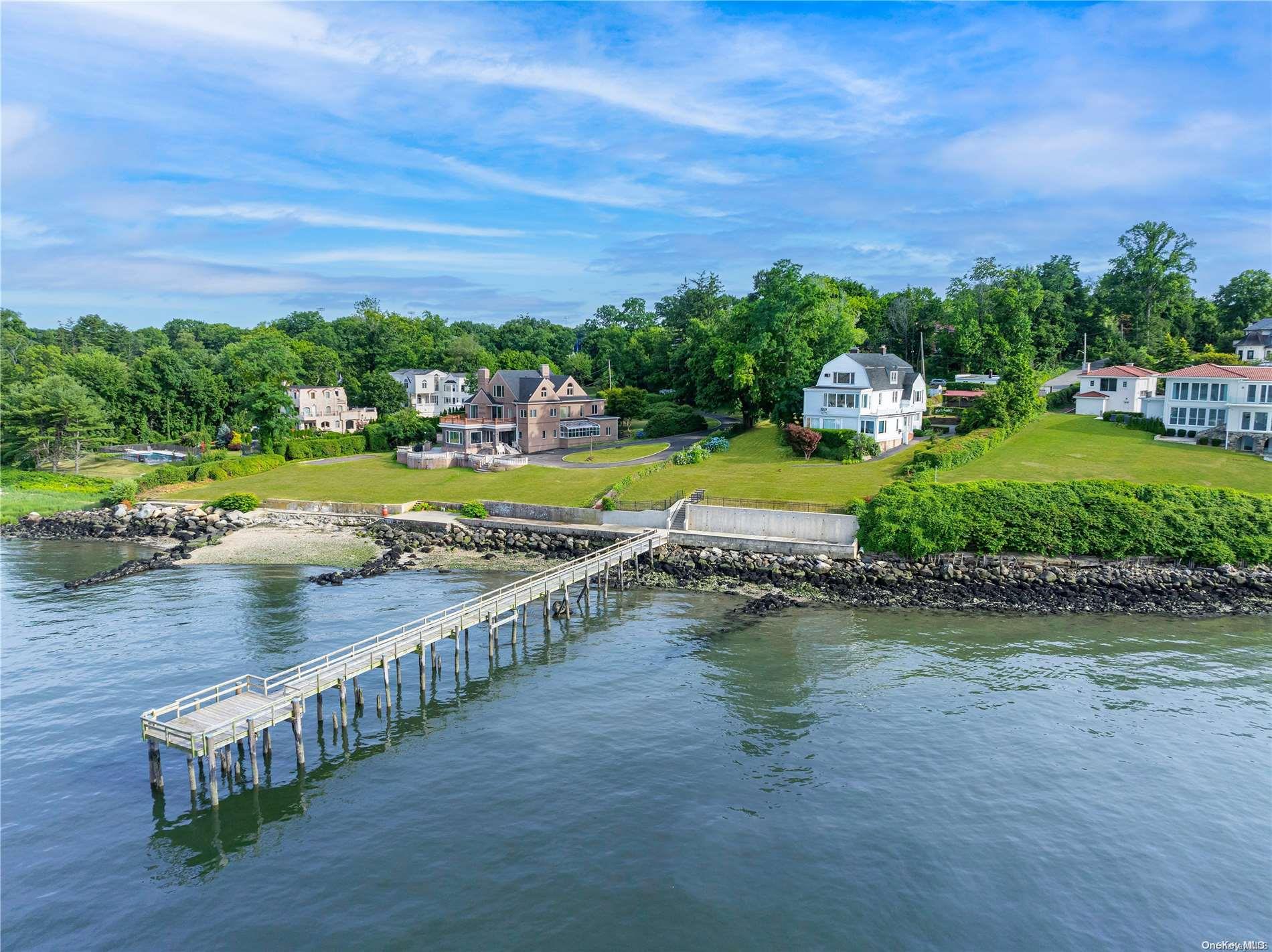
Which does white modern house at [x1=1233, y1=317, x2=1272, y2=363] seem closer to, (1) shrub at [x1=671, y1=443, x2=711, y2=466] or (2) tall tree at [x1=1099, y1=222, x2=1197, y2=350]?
(2) tall tree at [x1=1099, y1=222, x2=1197, y2=350]

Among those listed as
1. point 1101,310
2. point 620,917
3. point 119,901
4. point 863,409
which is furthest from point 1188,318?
point 119,901

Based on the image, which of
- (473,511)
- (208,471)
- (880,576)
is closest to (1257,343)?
(880,576)

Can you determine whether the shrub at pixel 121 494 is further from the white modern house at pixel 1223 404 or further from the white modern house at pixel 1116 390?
the white modern house at pixel 1223 404

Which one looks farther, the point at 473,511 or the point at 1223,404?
the point at 1223,404

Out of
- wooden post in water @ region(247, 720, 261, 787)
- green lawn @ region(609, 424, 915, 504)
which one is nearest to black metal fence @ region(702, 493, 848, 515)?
green lawn @ region(609, 424, 915, 504)

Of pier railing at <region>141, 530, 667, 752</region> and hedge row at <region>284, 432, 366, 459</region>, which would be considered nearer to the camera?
pier railing at <region>141, 530, 667, 752</region>

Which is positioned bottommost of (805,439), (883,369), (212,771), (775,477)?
(212,771)

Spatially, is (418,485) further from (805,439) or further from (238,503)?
(805,439)

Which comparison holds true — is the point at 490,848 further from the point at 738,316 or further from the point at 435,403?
the point at 435,403
